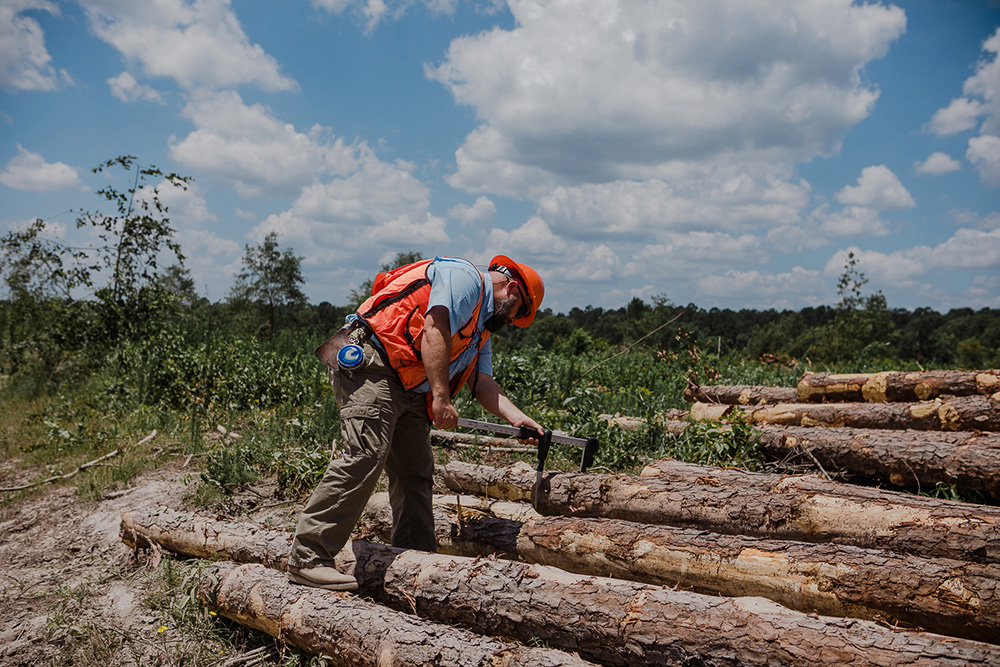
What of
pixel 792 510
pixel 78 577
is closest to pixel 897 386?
pixel 792 510

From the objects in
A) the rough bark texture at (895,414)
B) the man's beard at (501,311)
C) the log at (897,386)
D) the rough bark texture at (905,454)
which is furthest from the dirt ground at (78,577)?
the log at (897,386)

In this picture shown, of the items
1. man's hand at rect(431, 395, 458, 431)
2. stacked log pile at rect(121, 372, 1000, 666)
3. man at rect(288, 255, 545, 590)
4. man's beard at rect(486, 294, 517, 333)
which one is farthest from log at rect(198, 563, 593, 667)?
man's beard at rect(486, 294, 517, 333)

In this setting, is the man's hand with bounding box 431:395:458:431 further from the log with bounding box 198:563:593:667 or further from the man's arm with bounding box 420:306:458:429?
the log with bounding box 198:563:593:667

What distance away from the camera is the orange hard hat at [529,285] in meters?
3.51

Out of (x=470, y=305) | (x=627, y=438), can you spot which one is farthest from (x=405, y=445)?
(x=627, y=438)

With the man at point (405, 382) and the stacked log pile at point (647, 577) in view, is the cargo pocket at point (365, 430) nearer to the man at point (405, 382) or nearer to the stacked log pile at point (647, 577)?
the man at point (405, 382)

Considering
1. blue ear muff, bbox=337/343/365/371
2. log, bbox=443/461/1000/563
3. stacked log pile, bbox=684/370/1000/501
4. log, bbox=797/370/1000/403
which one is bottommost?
log, bbox=443/461/1000/563

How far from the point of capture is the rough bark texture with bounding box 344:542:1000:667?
2273mm

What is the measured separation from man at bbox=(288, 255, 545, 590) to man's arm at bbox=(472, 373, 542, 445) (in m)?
0.01

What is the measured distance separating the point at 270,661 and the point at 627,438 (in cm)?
376

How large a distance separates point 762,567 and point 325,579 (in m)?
2.26

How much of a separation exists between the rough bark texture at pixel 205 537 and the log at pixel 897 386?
20.0 ft

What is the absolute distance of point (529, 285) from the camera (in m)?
3.51

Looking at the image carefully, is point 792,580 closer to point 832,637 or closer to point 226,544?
point 832,637
